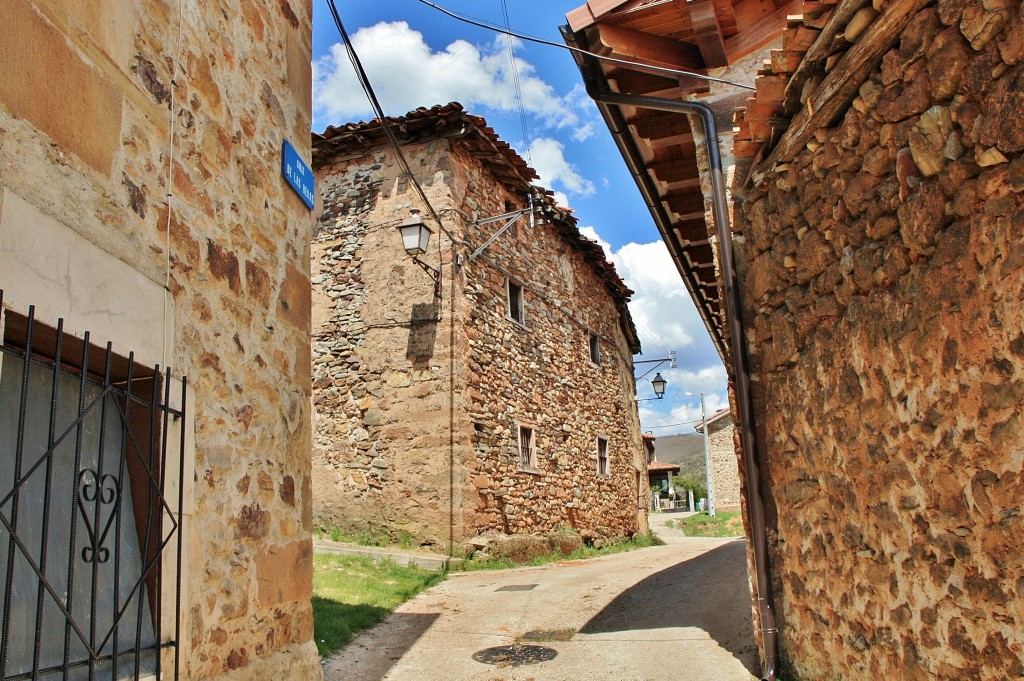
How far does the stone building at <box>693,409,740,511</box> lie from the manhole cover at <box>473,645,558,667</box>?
27.8 metres

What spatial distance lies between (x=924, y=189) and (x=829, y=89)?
849 millimetres

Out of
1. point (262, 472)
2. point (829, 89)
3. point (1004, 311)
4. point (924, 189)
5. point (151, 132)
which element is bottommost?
point (262, 472)

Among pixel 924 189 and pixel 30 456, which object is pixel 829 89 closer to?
pixel 924 189

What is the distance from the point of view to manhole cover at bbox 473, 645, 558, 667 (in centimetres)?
505

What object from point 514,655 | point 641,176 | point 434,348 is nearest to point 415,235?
point 434,348

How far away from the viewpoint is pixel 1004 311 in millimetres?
2398

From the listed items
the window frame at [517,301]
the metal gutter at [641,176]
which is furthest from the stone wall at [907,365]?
the window frame at [517,301]

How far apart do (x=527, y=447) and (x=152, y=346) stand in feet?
31.0

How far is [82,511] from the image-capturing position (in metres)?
2.35

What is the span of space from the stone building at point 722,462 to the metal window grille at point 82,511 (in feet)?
101

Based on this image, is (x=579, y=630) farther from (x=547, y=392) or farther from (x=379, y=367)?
(x=547, y=392)

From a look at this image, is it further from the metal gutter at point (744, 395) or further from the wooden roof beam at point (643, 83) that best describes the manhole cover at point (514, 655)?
the wooden roof beam at point (643, 83)

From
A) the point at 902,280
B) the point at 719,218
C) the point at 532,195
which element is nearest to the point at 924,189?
the point at 902,280

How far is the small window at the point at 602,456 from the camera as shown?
14.7m
